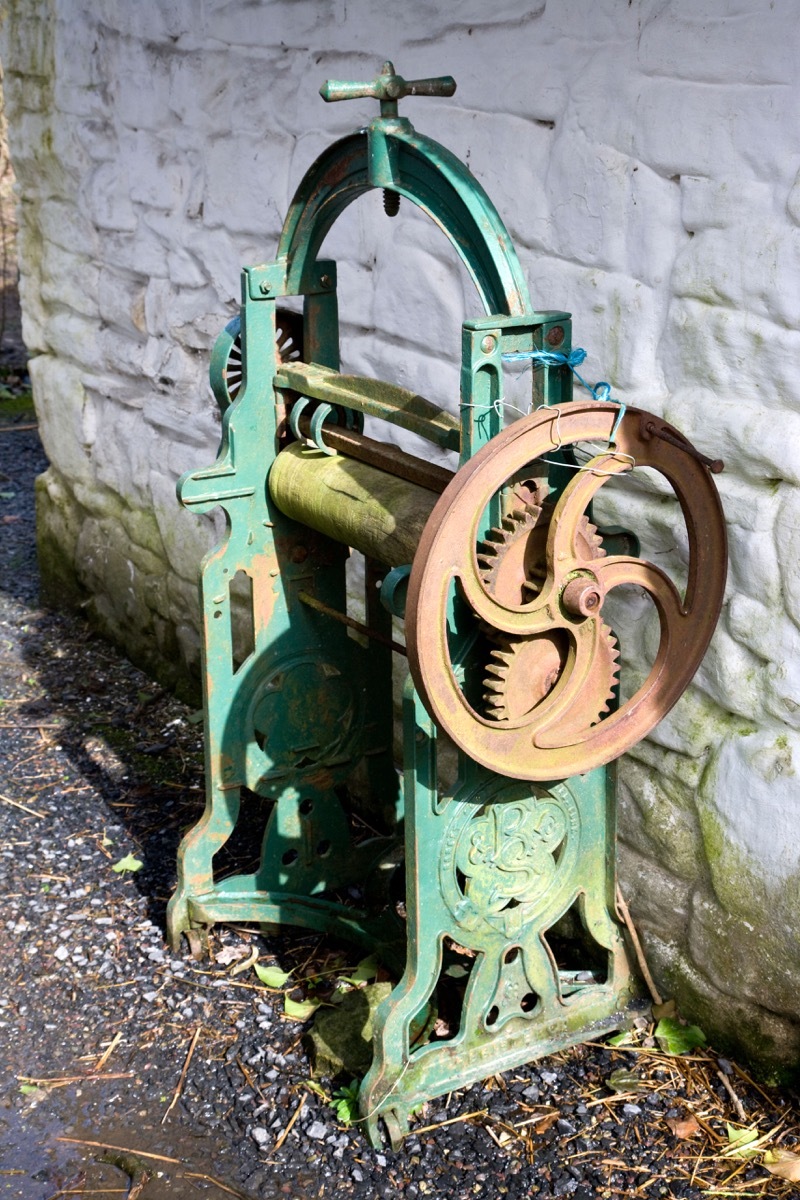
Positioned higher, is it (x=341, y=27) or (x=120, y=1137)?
(x=341, y=27)

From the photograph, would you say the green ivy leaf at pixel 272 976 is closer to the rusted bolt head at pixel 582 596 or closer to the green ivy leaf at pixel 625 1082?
the green ivy leaf at pixel 625 1082

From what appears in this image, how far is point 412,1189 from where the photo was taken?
2.47 meters

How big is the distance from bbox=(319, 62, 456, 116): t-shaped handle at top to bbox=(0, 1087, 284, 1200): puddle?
189 centimetres

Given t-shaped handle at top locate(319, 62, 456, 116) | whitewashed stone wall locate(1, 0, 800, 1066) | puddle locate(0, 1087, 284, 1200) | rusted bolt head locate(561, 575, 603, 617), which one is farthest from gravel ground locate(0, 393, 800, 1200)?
t-shaped handle at top locate(319, 62, 456, 116)

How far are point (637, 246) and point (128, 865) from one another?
196 cm

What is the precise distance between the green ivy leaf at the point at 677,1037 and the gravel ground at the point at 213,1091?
0.03 meters

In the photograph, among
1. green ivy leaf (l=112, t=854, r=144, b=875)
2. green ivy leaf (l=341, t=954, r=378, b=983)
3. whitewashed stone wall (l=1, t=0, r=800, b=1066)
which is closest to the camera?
whitewashed stone wall (l=1, t=0, r=800, b=1066)

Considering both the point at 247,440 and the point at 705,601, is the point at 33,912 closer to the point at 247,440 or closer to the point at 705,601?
the point at 247,440

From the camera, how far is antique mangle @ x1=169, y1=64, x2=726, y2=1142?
7.25 ft

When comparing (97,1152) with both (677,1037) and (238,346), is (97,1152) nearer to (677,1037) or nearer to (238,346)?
(677,1037)

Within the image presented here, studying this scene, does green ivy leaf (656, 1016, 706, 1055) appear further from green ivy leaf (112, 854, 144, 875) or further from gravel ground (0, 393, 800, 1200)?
green ivy leaf (112, 854, 144, 875)

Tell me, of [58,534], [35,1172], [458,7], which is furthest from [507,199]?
[58,534]

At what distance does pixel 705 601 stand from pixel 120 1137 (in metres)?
1.49

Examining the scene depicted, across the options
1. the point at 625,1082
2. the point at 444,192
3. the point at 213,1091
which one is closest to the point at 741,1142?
the point at 625,1082
